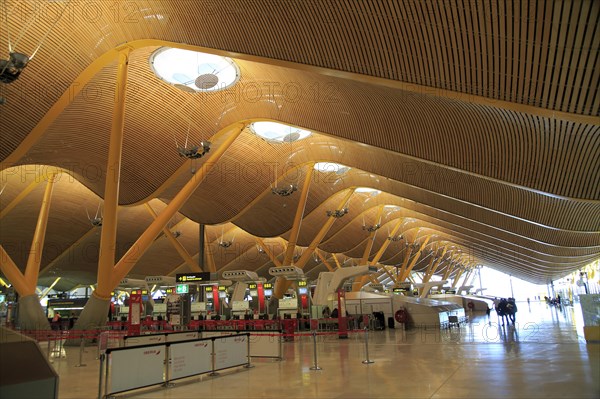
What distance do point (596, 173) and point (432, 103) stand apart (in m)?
5.51

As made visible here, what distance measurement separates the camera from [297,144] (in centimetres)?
2984

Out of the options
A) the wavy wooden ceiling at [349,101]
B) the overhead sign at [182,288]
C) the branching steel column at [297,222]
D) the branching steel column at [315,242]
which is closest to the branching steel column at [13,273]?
the wavy wooden ceiling at [349,101]

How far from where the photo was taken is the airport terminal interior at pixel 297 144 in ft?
29.6

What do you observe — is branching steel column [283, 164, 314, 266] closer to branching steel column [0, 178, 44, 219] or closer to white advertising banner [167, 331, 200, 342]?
branching steel column [0, 178, 44, 219]

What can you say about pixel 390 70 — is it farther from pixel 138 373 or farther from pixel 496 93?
pixel 138 373

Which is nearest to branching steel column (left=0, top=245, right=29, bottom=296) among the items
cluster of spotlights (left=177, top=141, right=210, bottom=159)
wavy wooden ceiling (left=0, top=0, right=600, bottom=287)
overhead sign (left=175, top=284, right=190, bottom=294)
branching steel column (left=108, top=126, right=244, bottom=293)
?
wavy wooden ceiling (left=0, top=0, right=600, bottom=287)

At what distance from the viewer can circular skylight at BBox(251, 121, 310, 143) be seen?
2839cm

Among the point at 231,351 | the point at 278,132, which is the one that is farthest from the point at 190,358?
the point at 278,132

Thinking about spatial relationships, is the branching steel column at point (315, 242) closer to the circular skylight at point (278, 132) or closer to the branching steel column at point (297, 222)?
the branching steel column at point (297, 222)

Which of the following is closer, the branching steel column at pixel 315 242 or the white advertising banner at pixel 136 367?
the white advertising banner at pixel 136 367

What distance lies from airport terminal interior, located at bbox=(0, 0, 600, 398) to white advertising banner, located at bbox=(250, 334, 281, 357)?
6 cm

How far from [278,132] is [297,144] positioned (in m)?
1.50

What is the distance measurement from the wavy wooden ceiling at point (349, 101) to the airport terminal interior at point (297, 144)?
0.06 m

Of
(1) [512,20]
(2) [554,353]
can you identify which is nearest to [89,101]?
(1) [512,20]
